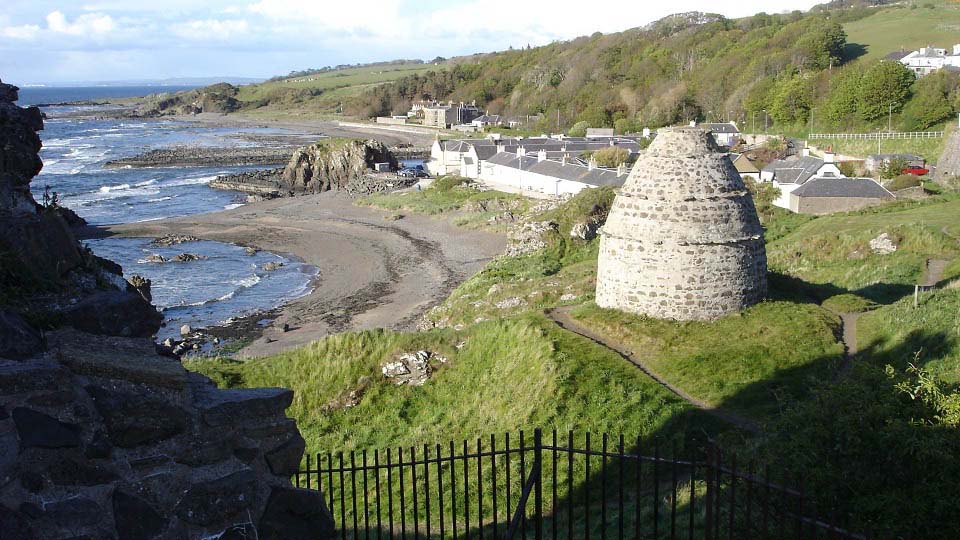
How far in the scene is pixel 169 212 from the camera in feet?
220

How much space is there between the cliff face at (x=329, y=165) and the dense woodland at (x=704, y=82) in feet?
117

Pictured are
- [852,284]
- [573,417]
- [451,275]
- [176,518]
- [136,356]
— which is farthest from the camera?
[451,275]

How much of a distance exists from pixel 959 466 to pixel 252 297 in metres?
37.4

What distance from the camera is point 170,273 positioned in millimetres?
45594

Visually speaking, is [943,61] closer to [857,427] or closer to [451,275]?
[451,275]

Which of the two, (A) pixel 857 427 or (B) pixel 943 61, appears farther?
(B) pixel 943 61

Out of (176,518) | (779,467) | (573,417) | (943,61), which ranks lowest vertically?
(573,417)

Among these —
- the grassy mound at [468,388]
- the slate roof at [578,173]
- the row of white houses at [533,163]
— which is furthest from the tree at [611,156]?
the grassy mound at [468,388]

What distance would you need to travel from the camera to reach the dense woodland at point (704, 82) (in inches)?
3127

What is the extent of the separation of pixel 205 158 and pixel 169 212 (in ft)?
144

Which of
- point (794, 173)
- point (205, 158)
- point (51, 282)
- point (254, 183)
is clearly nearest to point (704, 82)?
point (794, 173)

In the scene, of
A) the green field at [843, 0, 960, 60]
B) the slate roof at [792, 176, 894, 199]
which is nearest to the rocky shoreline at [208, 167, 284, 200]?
the slate roof at [792, 176, 894, 199]

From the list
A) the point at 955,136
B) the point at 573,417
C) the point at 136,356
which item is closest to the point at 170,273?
the point at 573,417

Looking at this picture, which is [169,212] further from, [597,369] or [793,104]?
[793,104]
